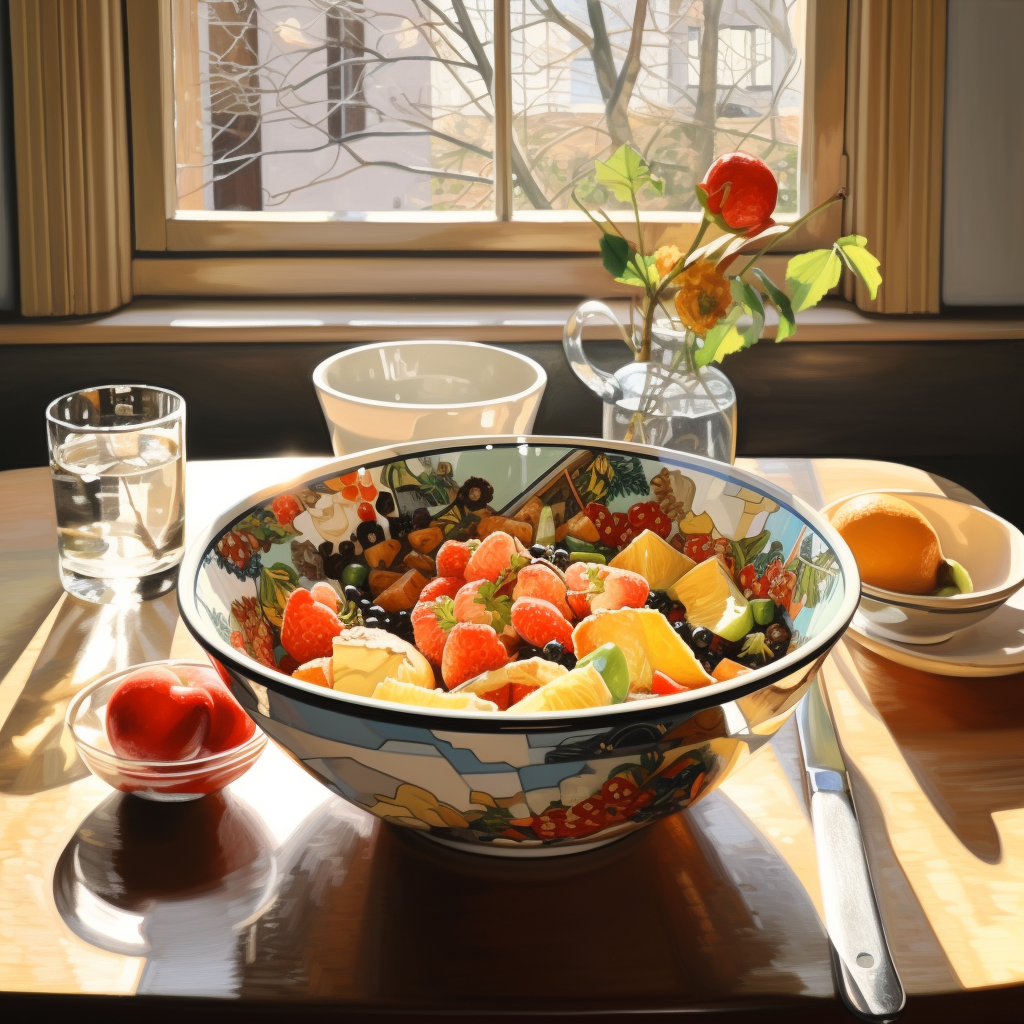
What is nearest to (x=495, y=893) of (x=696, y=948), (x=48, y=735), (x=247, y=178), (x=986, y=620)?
(x=696, y=948)

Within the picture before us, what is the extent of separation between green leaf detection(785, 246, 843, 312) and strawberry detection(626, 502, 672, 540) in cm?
23

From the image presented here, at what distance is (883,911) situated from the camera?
1.70ft

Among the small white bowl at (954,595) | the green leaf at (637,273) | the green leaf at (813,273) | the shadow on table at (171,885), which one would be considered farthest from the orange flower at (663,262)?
the shadow on table at (171,885)

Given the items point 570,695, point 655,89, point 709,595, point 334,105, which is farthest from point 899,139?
point 570,695

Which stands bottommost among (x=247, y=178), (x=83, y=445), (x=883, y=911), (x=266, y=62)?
(x=883, y=911)

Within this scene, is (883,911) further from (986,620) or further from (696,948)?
(986,620)

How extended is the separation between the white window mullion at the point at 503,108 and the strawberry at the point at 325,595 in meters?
1.20

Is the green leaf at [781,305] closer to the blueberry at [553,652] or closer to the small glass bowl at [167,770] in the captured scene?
the blueberry at [553,652]

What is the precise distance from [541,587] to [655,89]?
1.35m

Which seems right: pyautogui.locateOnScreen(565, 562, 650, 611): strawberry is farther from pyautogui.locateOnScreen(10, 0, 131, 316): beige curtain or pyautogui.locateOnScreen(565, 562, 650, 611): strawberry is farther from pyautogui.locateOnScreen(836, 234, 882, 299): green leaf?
pyautogui.locateOnScreen(10, 0, 131, 316): beige curtain

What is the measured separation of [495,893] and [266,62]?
1.57 m

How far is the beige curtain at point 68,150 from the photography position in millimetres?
1492

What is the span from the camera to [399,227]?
1.73 meters

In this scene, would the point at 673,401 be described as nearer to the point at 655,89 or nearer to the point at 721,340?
the point at 721,340
